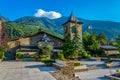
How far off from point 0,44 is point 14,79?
16.2 meters

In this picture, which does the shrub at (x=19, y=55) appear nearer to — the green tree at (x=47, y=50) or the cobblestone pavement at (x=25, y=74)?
the green tree at (x=47, y=50)

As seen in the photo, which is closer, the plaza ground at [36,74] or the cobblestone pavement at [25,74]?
the cobblestone pavement at [25,74]

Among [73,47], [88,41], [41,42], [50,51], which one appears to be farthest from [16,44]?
[88,41]

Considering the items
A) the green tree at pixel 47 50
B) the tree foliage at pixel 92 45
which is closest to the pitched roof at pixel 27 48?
the green tree at pixel 47 50

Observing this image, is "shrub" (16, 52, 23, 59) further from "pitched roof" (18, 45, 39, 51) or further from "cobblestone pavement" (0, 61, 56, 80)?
"cobblestone pavement" (0, 61, 56, 80)

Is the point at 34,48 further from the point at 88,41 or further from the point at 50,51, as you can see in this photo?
the point at 88,41

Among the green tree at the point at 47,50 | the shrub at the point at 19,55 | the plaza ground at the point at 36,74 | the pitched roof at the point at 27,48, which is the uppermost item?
the pitched roof at the point at 27,48

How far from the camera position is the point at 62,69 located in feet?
62.1

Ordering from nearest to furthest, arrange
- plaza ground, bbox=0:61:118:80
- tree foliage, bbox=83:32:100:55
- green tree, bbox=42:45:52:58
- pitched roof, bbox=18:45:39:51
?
plaza ground, bbox=0:61:118:80 → green tree, bbox=42:45:52:58 → pitched roof, bbox=18:45:39:51 → tree foliage, bbox=83:32:100:55

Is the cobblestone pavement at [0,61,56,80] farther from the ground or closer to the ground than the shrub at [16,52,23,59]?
closer to the ground

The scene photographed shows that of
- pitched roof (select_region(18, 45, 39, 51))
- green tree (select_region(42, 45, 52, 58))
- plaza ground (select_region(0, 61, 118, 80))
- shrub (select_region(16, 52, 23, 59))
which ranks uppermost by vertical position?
pitched roof (select_region(18, 45, 39, 51))

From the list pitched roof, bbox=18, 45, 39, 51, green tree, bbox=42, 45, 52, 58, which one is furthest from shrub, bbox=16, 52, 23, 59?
green tree, bbox=42, 45, 52, 58

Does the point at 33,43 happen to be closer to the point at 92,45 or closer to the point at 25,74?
the point at 92,45

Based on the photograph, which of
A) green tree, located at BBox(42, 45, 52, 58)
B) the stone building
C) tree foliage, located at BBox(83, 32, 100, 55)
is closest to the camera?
green tree, located at BBox(42, 45, 52, 58)
